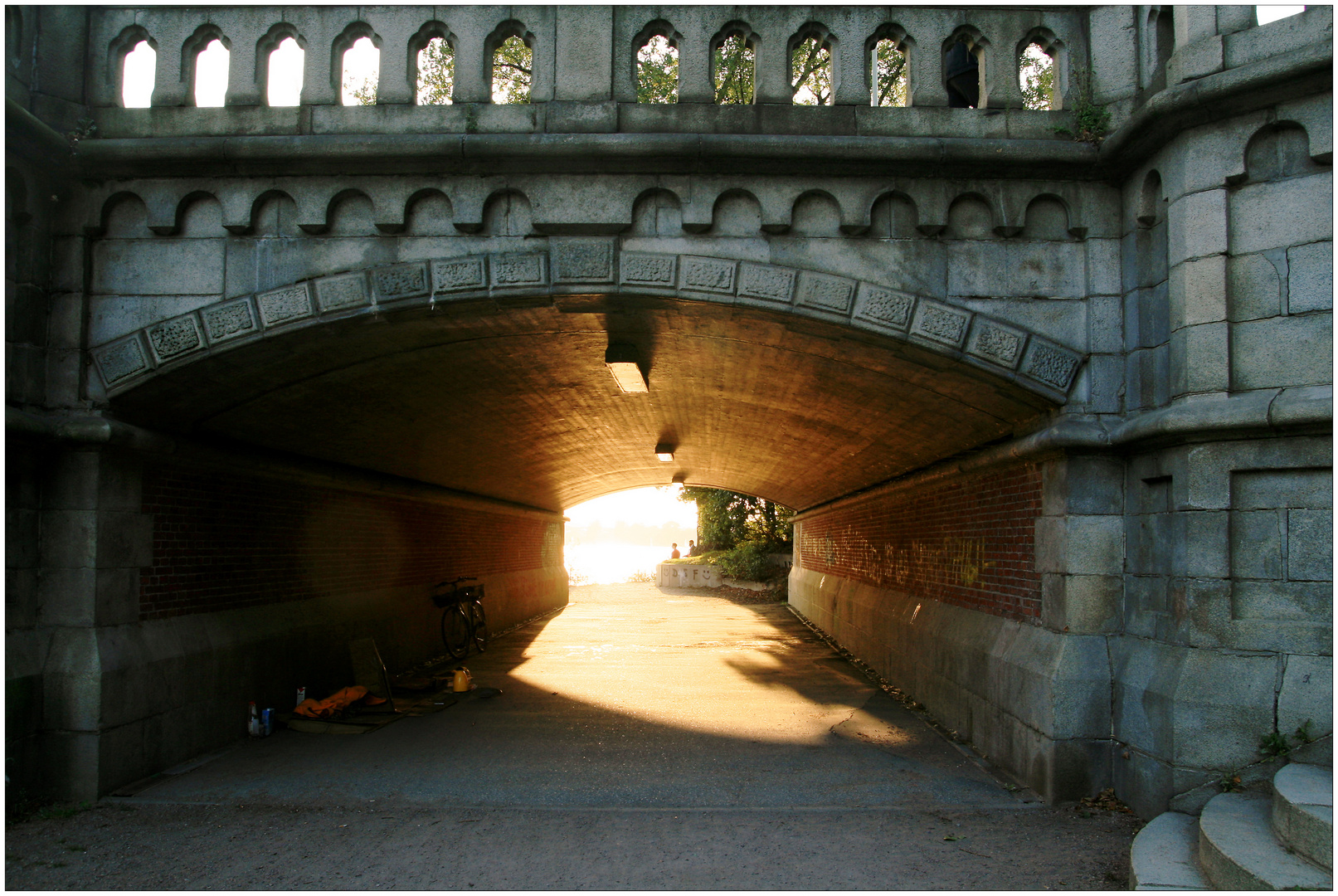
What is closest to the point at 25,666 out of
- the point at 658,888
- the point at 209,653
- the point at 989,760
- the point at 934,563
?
the point at 209,653

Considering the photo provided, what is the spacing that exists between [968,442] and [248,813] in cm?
640

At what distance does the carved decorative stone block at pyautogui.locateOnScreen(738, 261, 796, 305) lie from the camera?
19.5 feet

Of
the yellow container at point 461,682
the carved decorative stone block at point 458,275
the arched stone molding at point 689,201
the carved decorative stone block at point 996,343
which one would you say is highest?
the arched stone molding at point 689,201

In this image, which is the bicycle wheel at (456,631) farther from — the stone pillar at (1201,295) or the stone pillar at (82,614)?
the stone pillar at (1201,295)

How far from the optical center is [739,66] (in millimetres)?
18750

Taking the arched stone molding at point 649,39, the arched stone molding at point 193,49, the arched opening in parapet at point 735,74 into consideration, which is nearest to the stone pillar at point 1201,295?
the arched stone molding at point 649,39

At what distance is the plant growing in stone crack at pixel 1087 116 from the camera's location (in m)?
5.87

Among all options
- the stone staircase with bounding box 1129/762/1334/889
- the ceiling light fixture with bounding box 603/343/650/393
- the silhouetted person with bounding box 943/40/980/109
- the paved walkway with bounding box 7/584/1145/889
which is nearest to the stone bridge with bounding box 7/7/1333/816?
the stone staircase with bounding box 1129/762/1334/889

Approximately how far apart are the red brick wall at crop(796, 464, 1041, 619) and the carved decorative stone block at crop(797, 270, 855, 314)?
6.48 ft

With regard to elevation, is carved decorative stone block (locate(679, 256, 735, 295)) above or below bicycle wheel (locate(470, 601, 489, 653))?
above

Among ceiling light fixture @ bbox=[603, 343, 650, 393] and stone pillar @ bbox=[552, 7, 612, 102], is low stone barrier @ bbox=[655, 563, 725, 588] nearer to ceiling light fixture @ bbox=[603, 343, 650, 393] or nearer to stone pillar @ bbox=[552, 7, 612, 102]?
ceiling light fixture @ bbox=[603, 343, 650, 393]

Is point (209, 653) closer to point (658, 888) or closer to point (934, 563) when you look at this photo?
point (658, 888)

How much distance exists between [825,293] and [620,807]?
12.4 ft

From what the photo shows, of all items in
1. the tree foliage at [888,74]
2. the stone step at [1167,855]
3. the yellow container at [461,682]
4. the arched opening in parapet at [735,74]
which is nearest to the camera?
the stone step at [1167,855]
